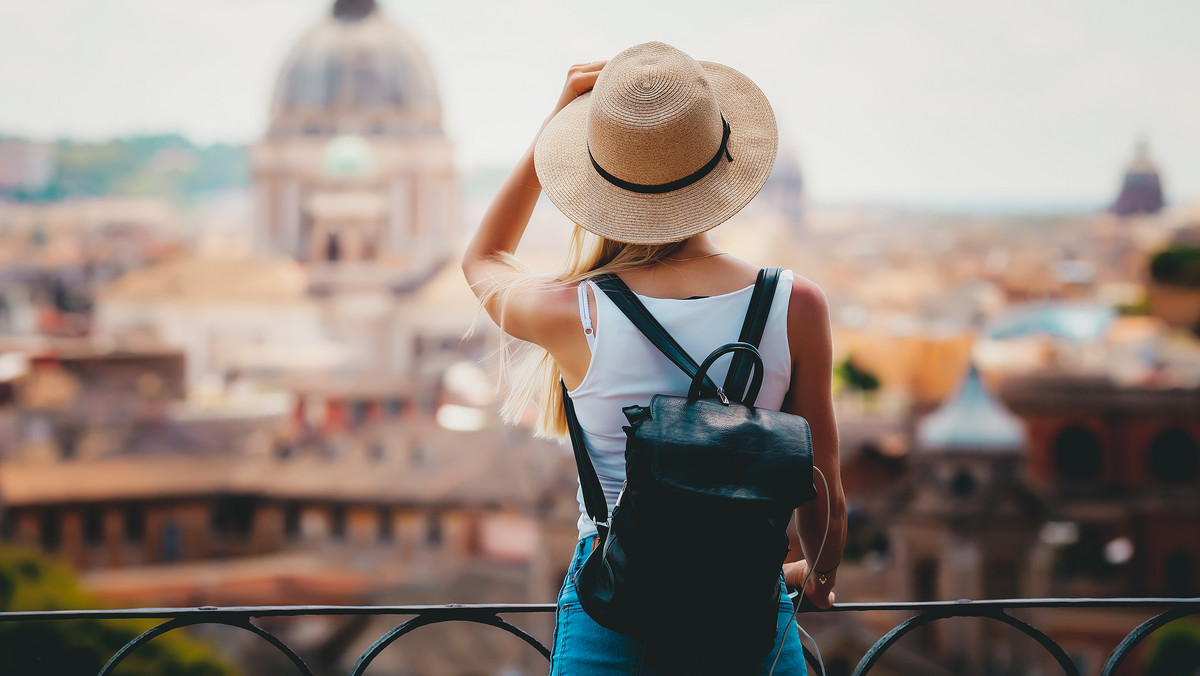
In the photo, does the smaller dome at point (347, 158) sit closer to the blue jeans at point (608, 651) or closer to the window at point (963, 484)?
the window at point (963, 484)

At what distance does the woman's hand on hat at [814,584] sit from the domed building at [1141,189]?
2560 inches

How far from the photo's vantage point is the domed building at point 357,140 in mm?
43094

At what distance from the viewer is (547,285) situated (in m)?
1.25

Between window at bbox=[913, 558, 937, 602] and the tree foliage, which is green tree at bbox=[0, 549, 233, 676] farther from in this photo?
the tree foliage

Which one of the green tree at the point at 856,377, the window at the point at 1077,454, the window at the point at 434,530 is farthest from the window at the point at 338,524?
the green tree at the point at 856,377

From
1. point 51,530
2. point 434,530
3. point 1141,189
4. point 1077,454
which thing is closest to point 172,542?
point 51,530

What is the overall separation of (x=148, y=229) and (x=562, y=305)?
234 feet

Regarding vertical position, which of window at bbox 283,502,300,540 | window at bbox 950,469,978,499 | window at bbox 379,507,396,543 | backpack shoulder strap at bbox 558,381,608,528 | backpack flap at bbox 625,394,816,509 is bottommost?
window at bbox 283,502,300,540

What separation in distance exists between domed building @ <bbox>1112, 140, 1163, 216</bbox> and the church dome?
1420 inches

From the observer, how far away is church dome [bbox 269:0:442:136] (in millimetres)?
44562

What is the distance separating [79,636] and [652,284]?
51.1 ft

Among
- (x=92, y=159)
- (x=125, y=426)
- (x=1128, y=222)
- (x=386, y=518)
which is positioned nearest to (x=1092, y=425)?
(x=386, y=518)

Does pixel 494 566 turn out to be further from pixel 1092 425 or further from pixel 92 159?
pixel 92 159

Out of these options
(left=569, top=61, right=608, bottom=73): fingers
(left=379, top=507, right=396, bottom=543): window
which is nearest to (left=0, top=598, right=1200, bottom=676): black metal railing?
(left=569, top=61, right=608, bottom=73): fingers
